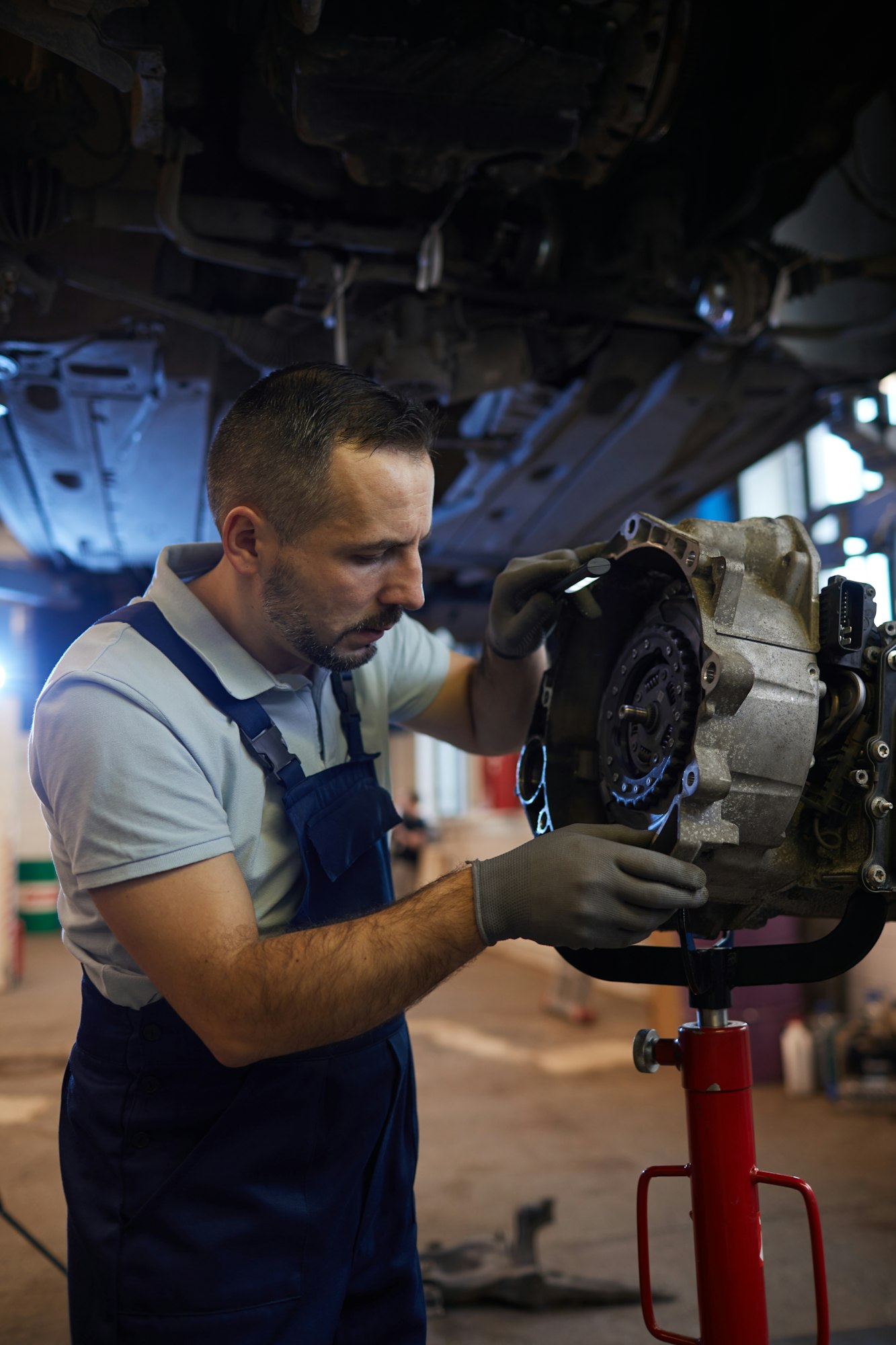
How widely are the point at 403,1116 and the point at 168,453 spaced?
2.36 m

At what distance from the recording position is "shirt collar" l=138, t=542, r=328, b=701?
137 centimetres

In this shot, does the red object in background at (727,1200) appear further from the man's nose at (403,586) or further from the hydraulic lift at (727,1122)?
the man's nose at (403,586)

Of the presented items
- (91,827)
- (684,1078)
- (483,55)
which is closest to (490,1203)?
(684,1078)

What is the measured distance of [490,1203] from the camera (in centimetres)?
302

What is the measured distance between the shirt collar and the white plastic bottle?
3.17m

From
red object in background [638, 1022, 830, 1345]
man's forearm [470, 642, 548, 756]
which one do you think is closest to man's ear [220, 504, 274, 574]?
man's forearm [470, 642, 548, 756]

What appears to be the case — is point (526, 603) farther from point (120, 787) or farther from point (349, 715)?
point (120, 787)

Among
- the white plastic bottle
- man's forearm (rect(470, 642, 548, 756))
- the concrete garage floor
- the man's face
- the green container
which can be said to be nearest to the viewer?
the man's face

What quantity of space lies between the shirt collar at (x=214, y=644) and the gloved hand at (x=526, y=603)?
27 cm

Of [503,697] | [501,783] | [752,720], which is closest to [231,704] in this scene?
[503,697]

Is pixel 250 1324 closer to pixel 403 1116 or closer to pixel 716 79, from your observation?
pixel 403 1116

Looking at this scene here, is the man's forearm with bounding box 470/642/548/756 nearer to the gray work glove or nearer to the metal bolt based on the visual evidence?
the gray work glove

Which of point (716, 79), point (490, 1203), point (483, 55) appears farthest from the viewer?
point (490, 1203)

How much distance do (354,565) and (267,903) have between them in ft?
1.51
